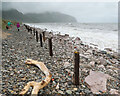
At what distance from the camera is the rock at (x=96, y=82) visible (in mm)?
3689

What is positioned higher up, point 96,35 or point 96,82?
point 96,35

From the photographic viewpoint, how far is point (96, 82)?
398 centimetres

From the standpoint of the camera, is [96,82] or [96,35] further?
[96,35]

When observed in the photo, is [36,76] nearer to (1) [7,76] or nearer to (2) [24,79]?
(2) [24,79]

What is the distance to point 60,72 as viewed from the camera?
15.8 feet

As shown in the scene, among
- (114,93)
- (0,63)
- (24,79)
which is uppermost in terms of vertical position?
(0,63)

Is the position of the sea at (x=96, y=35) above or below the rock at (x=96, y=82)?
above

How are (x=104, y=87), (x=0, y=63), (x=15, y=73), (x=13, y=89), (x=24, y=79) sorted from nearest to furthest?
(x=13, y=89) < (x=104, y=87) < (x=24, y=79) < (x=15, y=73) < (x=0, y=63)

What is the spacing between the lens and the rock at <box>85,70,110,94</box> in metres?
3.69

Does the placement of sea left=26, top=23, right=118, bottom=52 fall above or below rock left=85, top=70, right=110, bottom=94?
above

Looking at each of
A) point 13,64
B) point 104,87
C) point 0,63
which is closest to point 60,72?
point 104,87

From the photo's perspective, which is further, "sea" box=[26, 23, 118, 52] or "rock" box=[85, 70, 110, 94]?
"sea" box=[26, 23, 118, 52]

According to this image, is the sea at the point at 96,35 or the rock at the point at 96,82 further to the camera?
the sea at the point at 96,35

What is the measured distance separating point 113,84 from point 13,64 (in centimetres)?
537
